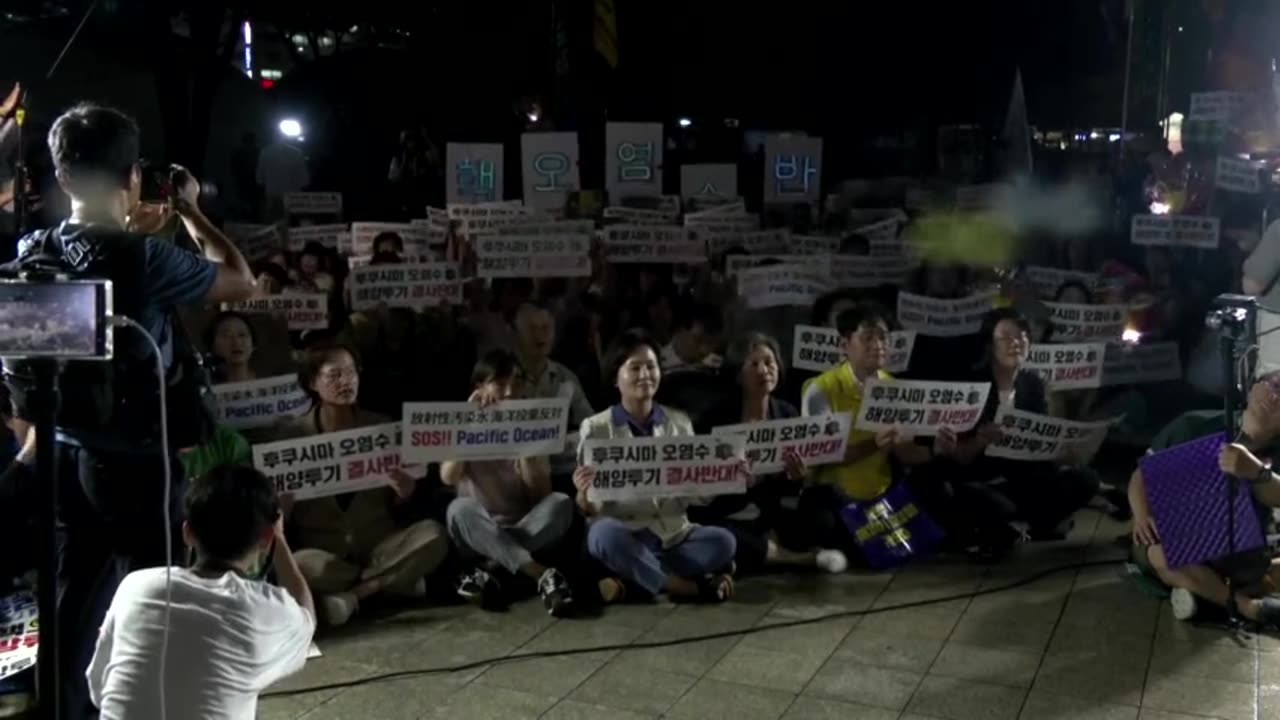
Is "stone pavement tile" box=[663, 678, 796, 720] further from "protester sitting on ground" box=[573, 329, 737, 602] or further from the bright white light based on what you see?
the bright white light

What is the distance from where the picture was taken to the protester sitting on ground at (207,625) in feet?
9.25

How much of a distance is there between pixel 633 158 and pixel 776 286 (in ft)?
6.54

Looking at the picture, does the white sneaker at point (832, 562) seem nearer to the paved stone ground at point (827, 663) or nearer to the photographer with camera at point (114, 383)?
the paved stone ground at point (827, 663)

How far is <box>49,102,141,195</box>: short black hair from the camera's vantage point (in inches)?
128

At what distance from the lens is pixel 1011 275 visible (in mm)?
9875

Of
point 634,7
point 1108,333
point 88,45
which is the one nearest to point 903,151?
point 634,7

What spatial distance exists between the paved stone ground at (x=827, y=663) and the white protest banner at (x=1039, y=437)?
1036mm

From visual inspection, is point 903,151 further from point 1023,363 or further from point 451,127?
point 1023,363

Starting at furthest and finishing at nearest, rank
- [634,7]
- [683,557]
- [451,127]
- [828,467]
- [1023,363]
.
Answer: [634,7], [451,127], [1023,363], [828,467], [683,557]

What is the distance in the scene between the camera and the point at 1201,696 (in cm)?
469

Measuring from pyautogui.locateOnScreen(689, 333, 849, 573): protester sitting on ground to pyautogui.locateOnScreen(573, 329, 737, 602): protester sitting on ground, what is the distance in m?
0.37

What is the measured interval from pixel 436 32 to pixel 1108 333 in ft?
52.3

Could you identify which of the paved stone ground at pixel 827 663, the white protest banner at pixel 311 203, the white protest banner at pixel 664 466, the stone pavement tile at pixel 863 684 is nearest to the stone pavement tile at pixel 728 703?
the paved stone ground at pixel 827 663

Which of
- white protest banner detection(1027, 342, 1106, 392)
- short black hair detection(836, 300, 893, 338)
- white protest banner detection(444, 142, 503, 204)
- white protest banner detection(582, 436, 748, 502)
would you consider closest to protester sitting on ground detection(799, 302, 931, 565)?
short black hair detection(836, 300, 893, 338)
